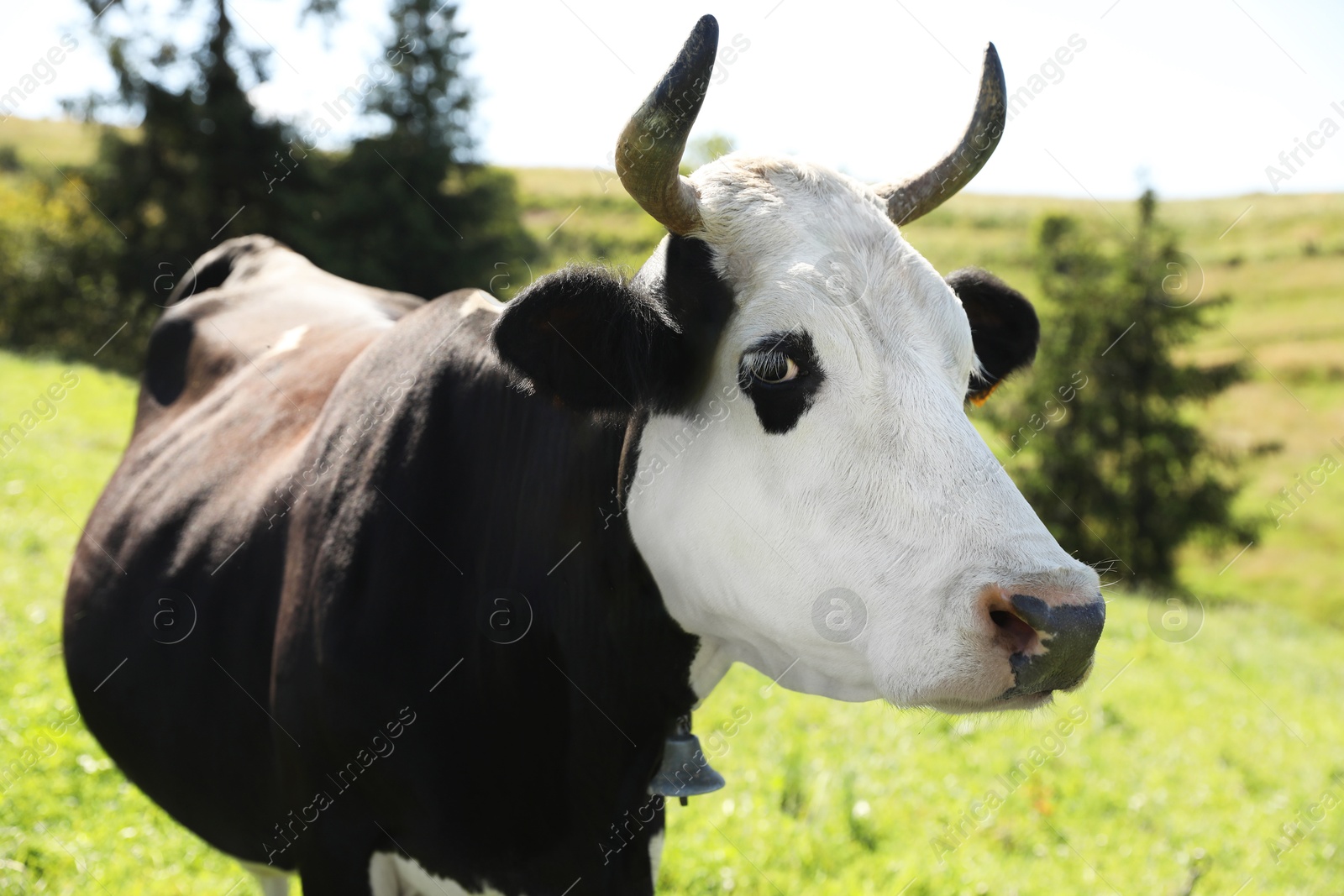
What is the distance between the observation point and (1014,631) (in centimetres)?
165

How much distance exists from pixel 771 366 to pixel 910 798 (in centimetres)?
370

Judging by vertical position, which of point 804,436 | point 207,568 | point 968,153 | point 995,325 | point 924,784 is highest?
point 968,153

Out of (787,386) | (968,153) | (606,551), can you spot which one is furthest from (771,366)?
(968,153)

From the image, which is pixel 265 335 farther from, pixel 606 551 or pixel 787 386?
pixel 787 386

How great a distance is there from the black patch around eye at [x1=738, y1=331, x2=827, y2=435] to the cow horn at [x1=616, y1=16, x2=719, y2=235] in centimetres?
37

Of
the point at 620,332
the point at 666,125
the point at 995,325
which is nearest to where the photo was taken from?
the point at 666,125

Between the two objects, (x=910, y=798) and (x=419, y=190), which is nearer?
(x=910, y=798)

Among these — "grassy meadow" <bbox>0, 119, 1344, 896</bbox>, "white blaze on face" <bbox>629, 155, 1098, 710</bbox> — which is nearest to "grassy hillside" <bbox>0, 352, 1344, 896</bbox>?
"grassy meadow" <bbox>0, 119, 1344, 896</bbox>

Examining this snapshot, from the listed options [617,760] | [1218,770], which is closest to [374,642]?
[617,760]

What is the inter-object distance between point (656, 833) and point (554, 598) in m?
0.78

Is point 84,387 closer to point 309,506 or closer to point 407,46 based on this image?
point 407,46

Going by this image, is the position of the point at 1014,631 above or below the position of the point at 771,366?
below

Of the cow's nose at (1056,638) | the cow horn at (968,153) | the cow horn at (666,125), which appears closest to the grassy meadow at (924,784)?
the cow's nose at (1056,638)

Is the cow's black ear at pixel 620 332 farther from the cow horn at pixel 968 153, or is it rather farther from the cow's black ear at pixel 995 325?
the cow's black ear at pixel 995 325
